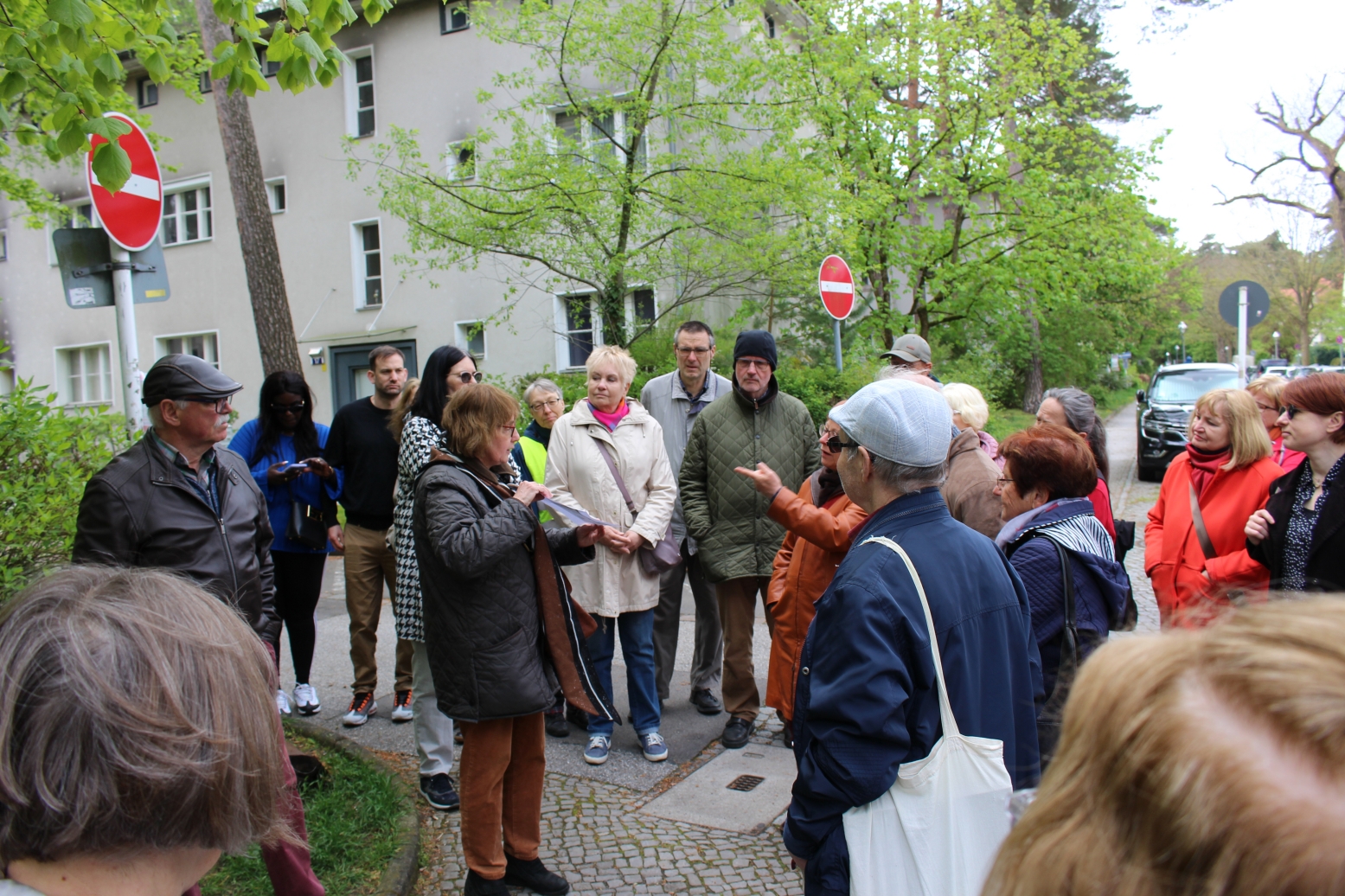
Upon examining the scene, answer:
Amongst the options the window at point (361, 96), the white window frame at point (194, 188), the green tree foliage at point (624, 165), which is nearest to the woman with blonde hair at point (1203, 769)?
the green tree foliage at point (624, 165)

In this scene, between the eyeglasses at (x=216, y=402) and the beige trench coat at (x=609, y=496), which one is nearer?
the eyeglasses at (x=216, y=402)

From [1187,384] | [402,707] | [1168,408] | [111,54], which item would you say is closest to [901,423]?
[111,54]

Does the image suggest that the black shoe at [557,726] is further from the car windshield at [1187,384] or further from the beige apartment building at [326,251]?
the car windshield at [1187,384]

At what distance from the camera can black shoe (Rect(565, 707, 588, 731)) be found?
5.23 meters

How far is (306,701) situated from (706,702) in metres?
2.33

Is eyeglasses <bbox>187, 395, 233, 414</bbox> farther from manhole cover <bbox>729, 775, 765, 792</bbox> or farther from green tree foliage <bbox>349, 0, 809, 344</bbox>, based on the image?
green tree foliage <bbox>349, 0, 809, 344</bbox>

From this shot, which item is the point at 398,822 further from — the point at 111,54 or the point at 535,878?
the point at 111,54

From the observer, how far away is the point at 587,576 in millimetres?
4957

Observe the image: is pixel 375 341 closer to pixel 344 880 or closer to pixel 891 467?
pixel 344 880

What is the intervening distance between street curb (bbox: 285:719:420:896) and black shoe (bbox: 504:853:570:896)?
38cm

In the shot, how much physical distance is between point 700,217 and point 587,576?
7973mm

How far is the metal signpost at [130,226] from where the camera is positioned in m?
4.03

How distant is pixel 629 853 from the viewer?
3760 mm

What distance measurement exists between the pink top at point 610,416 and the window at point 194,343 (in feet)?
65.6
